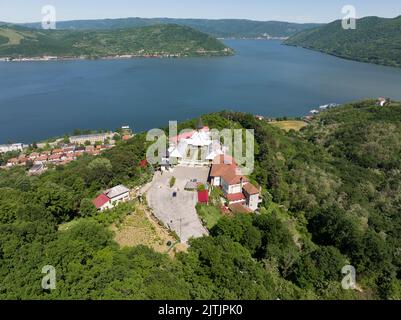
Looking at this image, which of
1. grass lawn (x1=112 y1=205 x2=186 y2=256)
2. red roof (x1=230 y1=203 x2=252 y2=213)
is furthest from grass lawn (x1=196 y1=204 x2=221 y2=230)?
grass lawn (x1=112 y1=205 x2=186 y2=256)

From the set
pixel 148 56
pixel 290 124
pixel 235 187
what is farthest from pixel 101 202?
pixel 148 56

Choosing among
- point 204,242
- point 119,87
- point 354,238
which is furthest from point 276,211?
point 119,87

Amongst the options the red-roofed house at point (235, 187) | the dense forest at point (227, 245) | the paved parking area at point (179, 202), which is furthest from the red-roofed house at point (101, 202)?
the red-roofed house at point (235, 187)

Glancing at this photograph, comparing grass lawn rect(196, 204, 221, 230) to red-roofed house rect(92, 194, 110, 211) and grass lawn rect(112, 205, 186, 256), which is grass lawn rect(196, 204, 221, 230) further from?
red-roofed house rect(92, 194, 110, 211)

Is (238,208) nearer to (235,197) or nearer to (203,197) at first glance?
(235,197)

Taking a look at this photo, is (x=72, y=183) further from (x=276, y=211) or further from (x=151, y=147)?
(x=276, y=211)

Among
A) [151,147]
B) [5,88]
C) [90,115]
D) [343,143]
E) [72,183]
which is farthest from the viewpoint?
[5,88]

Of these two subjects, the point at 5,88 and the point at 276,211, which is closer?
the point at 276,211

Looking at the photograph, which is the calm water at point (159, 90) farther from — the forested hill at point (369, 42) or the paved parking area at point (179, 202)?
the paved parking area at point (179, 202)
